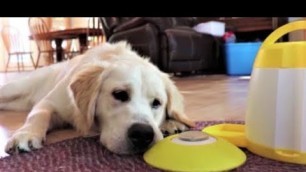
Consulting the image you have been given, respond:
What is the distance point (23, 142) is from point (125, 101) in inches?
12.7

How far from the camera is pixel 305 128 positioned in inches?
37.2

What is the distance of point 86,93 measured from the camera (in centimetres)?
126

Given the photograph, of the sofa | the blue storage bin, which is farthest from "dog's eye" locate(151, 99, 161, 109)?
the blue storage bin

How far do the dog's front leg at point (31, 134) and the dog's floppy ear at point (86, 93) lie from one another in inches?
4.6

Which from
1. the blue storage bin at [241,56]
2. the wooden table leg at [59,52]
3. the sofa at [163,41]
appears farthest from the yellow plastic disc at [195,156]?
the wooden table leg at [59,52]

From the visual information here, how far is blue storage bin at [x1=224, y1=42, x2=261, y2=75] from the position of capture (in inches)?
180

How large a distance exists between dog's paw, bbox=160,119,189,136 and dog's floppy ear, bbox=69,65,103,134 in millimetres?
271

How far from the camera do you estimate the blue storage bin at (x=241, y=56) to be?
4564 millimetres

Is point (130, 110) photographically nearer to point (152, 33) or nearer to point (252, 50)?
point (152, 33)

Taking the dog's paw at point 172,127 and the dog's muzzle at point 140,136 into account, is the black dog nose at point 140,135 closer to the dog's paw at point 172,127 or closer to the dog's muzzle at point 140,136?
the dog's muzzle at point 140,136

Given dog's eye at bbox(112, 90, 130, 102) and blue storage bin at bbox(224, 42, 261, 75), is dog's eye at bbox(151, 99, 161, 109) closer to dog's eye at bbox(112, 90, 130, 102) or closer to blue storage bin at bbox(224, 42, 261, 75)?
dog's eye at bbox(112, 90, 130, 102)
